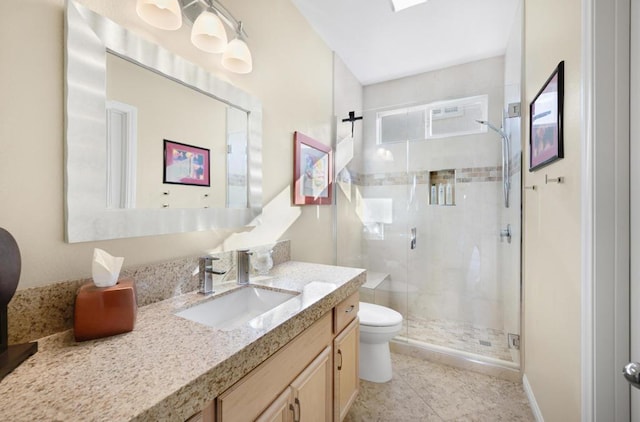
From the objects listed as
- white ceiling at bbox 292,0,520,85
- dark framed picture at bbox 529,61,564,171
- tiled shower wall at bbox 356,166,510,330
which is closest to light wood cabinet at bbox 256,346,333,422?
dark framed picture at bbox 529,61,564,171

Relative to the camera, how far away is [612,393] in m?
0.90

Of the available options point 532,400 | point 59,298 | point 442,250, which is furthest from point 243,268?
point 442,250

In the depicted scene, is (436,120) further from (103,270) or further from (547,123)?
(103,270)

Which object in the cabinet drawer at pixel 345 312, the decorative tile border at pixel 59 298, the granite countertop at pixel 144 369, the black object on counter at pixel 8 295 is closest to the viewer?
the granite countertop at pixel 144 369

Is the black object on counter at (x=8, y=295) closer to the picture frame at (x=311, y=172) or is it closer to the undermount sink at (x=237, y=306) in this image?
the undermount sink at (x=237, y=306)

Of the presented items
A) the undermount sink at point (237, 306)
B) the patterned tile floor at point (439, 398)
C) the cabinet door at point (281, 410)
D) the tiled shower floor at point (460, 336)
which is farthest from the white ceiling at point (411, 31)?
the patterned tile floor at point (439, 398)

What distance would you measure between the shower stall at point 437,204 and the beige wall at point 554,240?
0.54 metres

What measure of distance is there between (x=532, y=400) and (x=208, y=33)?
2717 mm

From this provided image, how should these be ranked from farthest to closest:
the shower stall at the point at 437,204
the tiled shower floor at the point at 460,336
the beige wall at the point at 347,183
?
the beige wall at the point at 347,183 → the shower stall at the point at 437,204 → the tiled shower floor at the point at 460,336

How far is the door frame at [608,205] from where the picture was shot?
34.8 inches

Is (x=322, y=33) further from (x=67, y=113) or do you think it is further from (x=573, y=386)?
(x=573, y=386)

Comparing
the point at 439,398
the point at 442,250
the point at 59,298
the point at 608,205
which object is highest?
the point at 608,205

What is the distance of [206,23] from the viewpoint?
1229 mm

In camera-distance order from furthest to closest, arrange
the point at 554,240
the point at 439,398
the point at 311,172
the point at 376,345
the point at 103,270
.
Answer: the point at 311,172 → the point at 376,345 → the point at 439,398 → the point at 554,240 → the point at 103,270
